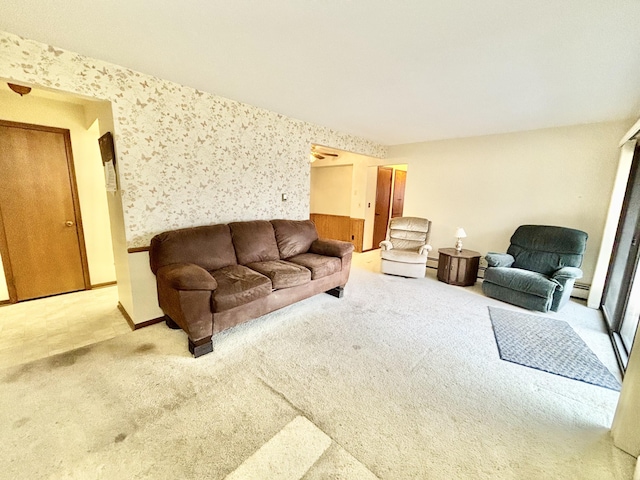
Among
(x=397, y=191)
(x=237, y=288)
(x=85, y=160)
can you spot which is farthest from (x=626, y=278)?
(x=85, y=160)

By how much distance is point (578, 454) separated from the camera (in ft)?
4.52

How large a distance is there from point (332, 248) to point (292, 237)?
0.56 m

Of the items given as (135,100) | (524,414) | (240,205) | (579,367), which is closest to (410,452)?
(524,414)

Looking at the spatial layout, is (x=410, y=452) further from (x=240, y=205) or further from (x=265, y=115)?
(x=265, y=115)

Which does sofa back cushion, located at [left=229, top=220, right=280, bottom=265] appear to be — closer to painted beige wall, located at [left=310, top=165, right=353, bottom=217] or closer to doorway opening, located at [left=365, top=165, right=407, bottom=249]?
painted beige wall, located at [left=310, top=165, right=353, bottom=217]

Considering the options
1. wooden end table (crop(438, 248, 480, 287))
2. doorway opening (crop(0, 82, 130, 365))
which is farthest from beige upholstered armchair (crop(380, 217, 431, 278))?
doorway opening (crop(0, 82, 130, 365))

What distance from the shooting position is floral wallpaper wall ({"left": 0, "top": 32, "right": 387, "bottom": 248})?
1.98 m

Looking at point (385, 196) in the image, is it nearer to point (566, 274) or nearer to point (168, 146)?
point (566, 274)

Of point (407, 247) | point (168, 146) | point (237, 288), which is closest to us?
point (237, 288)

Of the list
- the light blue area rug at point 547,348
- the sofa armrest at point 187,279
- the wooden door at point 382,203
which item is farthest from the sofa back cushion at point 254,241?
the wooden door at point 382,203

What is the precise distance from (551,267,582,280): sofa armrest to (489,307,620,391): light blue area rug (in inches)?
20.2

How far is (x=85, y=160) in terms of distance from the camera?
3.27 m

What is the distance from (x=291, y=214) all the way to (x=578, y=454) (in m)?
3.44

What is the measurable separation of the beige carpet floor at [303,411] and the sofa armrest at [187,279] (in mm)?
594
